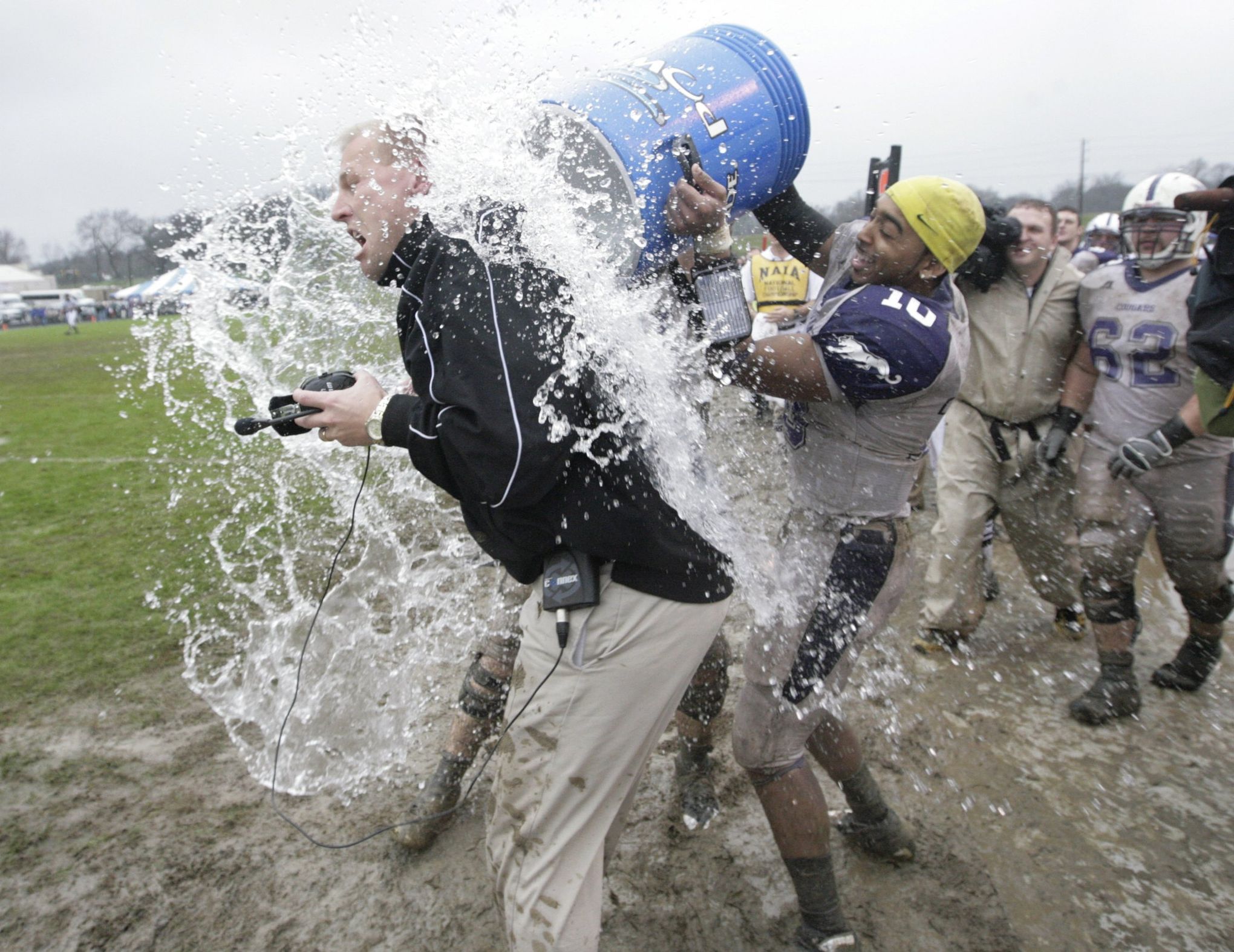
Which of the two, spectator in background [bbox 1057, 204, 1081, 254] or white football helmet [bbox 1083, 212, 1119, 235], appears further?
white football helmet [bbox 1083, 212, 1119, 235]

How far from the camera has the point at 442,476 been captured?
A: 177cm

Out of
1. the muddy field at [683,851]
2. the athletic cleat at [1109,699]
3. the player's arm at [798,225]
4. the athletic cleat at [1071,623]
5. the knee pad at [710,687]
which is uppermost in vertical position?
the player's arm at [798,225]

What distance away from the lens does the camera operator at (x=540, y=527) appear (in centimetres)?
168

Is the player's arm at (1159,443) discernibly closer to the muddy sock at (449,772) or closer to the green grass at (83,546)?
the muddy sock at (449,772)

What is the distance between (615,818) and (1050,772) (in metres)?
1.95

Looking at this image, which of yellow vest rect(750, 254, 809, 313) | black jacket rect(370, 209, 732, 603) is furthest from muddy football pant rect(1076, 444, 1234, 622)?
yellow vest rect(750, 254, 809, 313)

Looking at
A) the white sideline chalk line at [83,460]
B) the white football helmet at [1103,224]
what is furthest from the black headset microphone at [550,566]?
the white football helmet at [1103,224]

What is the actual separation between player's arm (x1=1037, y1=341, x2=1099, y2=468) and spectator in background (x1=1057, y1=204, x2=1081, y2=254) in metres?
3.18

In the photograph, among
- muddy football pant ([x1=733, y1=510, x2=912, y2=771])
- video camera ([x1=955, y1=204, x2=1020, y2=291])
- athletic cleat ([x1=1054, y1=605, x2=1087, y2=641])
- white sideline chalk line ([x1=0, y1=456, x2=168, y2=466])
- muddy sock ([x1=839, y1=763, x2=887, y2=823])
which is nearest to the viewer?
muddy football pant ([x1=733, y1=510, x2=912, y2=771])

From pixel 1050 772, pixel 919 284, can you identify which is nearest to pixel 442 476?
pixel 919 284

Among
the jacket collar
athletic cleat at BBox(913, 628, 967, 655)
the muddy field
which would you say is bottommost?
athletic cleat at BBox(913, 628, 967, 655)

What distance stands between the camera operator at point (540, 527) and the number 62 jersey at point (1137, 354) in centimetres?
255

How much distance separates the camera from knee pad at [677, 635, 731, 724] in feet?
9.16

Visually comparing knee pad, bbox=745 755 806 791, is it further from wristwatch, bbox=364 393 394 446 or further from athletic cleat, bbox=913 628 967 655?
athletic cleat, bbox=913 628 967 655
